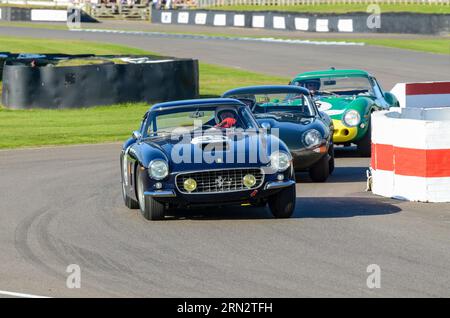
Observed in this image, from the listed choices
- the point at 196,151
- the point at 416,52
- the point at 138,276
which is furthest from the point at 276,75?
the point at 138,276

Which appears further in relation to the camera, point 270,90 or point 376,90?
point 376,90

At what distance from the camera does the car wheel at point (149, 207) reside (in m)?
11.2

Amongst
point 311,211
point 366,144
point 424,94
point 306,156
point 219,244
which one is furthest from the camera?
point 424,94

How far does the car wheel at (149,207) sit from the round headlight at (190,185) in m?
0.38

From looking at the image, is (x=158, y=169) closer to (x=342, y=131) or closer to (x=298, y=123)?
(x=298, y=123)

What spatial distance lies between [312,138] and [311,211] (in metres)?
2.33

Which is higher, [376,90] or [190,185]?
[376,90]

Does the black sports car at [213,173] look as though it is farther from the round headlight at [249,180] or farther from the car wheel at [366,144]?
the car wheel at [366,144]

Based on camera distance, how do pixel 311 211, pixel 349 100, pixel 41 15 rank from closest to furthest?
pixel 311 211 → pixel 349 100 → pixel 41 15

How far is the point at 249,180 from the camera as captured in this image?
11.0 metres

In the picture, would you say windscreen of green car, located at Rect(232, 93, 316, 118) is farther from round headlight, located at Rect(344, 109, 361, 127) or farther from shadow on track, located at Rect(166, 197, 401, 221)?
shadow on track, located at Rect(166, 197, 401, 221)

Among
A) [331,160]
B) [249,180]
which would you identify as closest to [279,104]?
[331,160]

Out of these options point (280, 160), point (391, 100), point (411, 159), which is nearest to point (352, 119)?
point (391, 100)

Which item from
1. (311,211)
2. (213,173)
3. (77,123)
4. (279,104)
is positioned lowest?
(77,123)
